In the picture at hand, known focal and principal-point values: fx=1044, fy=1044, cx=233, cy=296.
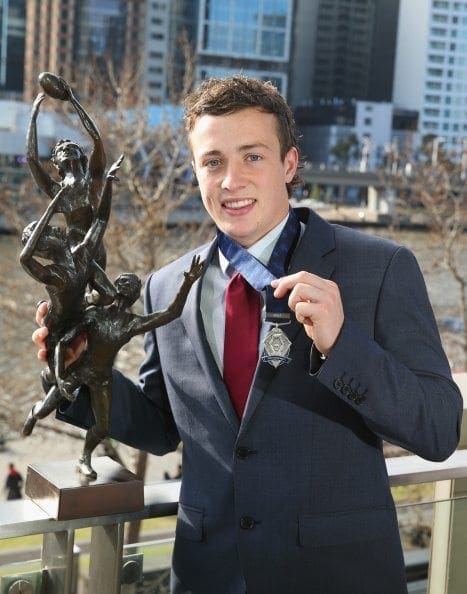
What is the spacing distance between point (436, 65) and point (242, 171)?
7375cm

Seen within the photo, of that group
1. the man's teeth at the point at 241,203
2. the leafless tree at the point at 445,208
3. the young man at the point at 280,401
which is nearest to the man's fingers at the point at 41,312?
the young man at the point at 280,401

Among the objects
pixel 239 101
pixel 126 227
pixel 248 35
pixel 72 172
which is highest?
pixel 248 35

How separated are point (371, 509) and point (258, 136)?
2.78ft

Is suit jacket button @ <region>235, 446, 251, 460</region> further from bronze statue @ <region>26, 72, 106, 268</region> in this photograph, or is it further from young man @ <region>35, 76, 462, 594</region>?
bronze statue @ <region>26, 72, 106, 268</region>

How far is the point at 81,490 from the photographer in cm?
226

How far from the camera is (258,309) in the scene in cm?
229

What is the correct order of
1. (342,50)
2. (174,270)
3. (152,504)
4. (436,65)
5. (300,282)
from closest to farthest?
(300,282), (152,504), (174,270), (436,65), (342,50)

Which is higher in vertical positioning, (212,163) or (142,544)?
(212,163)

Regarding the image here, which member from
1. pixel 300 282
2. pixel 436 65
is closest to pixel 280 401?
pixel 300 282

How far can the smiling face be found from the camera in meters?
2.26

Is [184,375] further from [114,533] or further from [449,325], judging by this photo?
[449,325]

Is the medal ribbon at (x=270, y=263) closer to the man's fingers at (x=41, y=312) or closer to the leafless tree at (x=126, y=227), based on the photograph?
the man's fingers at (x=41, y=312)

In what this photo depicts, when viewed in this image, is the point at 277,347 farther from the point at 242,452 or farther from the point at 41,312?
the point at 41,312

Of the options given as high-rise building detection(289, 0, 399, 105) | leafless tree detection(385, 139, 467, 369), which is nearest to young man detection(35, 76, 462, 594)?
leafless tree detection(385, 139, 467, 369)
